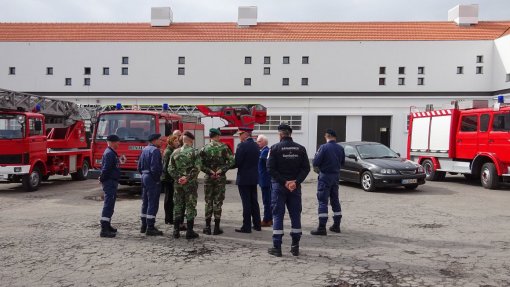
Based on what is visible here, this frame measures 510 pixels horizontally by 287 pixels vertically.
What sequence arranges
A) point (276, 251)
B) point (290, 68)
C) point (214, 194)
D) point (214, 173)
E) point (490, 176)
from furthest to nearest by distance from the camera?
point (290, 68) < point (490, 176) < point (214, 194) < point (214, 173) < point (276, 251)

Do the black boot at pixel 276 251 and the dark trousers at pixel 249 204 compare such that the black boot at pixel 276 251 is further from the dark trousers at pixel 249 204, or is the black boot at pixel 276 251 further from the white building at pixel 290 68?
the white building at pixel 290 68

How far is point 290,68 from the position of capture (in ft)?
106

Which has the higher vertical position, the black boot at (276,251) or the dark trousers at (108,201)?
the dark trousers at (108,201)

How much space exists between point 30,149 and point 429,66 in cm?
2746

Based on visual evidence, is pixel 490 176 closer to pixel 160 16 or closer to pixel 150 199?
pixel 150 199

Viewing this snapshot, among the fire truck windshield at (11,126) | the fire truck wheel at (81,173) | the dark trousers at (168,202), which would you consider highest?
the fire truck windshield at (11,126)

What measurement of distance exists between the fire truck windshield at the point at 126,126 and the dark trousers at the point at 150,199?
17.2ft

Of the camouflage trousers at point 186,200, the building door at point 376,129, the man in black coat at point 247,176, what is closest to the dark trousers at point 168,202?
the camouflage trousers at point 186,200

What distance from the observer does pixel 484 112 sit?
1445 cm

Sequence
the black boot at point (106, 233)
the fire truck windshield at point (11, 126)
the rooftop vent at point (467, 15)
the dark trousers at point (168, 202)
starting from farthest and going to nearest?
1. the rooftop vent at point (467, 15)
2. the fire truck windshield at point (11, 126)
3. the dark trousers at point (168, 202)
4. the black boot at point (106, 233)

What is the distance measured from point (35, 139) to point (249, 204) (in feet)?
29.0

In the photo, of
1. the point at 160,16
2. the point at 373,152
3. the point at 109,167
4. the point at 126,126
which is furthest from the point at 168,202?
the point at 160,16

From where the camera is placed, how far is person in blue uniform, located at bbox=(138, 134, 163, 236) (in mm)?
7508

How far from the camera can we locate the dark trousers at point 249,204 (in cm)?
775
